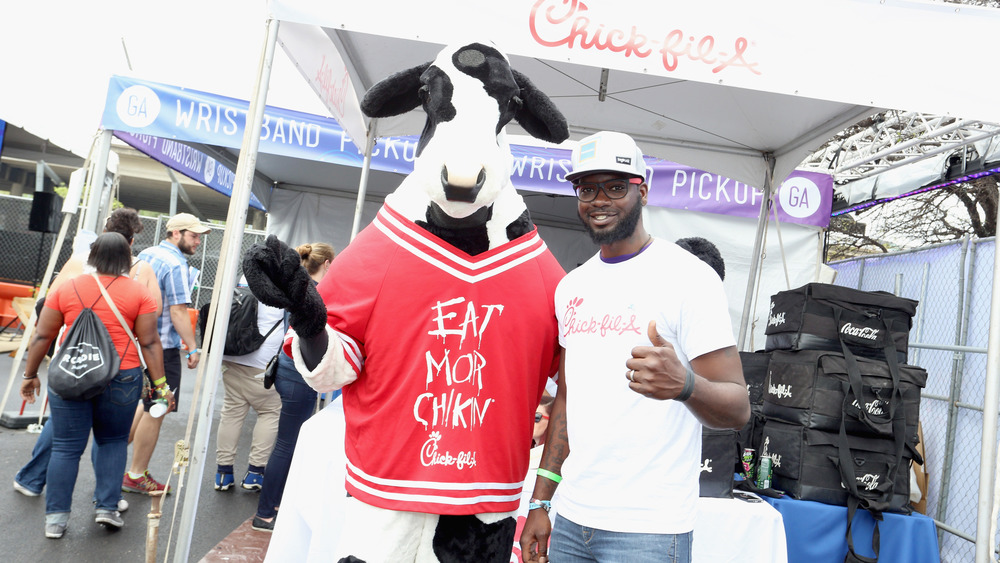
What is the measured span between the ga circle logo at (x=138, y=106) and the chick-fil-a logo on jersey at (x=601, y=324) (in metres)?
5.25

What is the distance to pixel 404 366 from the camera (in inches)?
74.8

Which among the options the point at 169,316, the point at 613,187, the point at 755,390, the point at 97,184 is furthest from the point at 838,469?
the point at 97,184

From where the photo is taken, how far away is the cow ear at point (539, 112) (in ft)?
7.28

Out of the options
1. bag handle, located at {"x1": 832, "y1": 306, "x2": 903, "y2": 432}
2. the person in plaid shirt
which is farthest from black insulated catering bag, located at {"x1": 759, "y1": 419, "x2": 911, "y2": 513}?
the person in plaid shirt

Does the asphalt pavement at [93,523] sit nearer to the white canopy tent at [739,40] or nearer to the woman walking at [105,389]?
the woman walking at [105,389]

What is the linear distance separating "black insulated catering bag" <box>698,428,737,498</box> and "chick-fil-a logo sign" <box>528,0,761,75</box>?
1.62 metres

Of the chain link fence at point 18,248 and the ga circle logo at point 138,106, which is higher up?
the ga circle logo at point 138,106

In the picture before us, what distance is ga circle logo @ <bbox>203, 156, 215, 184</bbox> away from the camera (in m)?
7.88

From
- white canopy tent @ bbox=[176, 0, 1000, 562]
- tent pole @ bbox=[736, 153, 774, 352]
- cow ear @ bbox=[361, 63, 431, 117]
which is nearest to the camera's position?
cow ear @ bbox=[361, 63, 431, 117]

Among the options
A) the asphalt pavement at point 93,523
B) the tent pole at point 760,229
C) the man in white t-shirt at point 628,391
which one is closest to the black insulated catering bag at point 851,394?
the tent pole at point 760,229

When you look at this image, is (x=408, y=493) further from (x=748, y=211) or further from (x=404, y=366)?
(x=748, y=211)

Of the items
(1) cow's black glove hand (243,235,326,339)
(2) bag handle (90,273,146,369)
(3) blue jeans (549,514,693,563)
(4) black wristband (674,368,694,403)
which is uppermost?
(1) cow's black glove hand (243,235,326,339)

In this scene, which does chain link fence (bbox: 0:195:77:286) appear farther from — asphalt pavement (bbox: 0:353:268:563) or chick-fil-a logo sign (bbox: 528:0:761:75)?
chick-fil-a logo sign (bbox: 528:0:761:75)

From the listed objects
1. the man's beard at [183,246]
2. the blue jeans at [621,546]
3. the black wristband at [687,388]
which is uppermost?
the man's beard at [183,246]
